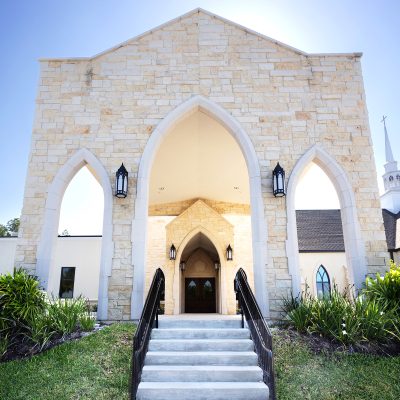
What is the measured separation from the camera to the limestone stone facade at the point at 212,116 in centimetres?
702

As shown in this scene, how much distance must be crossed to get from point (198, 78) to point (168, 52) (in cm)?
98

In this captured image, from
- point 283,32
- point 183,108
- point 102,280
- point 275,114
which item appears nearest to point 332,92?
point 275,114

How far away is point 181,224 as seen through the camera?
555 inches

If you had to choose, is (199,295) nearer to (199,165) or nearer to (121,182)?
(199,165)

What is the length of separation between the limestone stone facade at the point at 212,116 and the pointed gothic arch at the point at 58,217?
2cm

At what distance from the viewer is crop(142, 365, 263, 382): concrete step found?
4.52 meters

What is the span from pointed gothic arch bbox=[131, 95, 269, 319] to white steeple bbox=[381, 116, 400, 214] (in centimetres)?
2313

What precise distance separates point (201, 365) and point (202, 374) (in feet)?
0.98

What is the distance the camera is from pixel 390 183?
28500 millimetres

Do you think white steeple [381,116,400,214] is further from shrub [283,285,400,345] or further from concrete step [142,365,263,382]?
concrete step [142,365,263,382]

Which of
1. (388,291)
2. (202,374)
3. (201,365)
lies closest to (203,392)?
(202,374)

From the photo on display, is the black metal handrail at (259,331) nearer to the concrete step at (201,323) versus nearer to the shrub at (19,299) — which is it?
the concrete step at (201,323)

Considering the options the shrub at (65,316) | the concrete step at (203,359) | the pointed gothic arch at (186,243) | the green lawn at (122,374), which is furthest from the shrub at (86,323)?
the pointed gothic arch at (186,243)

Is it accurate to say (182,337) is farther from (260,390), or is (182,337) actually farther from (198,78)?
(198,78)
